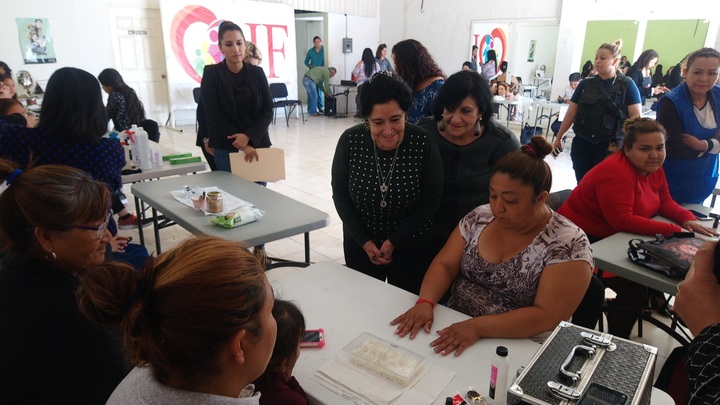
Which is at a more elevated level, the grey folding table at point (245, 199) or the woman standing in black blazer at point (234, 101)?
the woman standing in black blazer at point (234, 101)

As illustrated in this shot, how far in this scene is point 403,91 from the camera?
75.0 inches

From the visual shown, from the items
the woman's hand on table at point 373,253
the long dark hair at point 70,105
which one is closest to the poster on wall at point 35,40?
the long dark hair at point 70,105

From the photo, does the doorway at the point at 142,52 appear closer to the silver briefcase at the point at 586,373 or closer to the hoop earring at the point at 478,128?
the hoop earring at the point at 478,128

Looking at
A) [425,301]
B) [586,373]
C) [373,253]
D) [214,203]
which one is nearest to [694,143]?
[373,253]

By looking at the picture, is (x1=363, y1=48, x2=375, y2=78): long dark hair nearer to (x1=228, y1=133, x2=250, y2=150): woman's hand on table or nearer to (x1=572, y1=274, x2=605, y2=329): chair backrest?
(x1=228, y1=133, x2=250, y2=150): woman's hand on table

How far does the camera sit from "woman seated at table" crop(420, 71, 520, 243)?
2.11 m

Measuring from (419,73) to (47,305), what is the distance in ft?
8.26

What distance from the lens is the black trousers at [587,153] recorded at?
12.5 ft

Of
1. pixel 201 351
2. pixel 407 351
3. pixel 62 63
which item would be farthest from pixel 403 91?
pixel 62 63

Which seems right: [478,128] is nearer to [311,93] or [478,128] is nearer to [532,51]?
[532,51]

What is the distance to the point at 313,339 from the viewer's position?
140 cm

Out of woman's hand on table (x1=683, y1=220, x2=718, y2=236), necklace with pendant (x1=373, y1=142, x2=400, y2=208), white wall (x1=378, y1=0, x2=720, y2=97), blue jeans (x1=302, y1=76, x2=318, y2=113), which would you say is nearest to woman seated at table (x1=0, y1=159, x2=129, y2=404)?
necklace with pendant (x1=373, y1=142, x2=400, y2=208)

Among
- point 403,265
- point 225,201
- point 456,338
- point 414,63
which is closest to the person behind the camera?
point 456,338

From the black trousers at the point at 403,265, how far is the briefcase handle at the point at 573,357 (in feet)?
3.69
